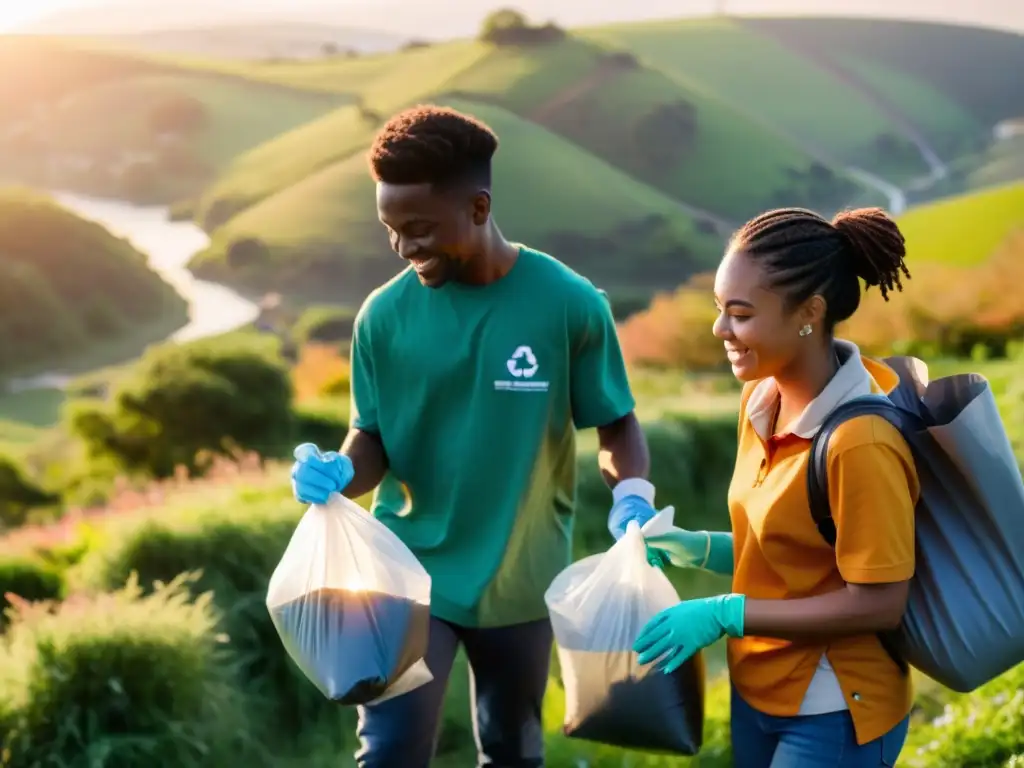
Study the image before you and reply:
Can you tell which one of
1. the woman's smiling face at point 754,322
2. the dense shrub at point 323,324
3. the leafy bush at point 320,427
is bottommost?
the dense shrub at point 323,324

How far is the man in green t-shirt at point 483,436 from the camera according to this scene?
8.21 ft

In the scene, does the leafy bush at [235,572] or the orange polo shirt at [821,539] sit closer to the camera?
the orange polo shirt at [821,539]

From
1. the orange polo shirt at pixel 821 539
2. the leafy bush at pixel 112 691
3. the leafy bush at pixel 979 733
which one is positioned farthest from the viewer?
the leafy bush at pixel 979 733

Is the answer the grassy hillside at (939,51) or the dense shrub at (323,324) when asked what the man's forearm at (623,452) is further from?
the grassy hillside at (939,51)

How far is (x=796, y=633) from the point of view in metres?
1.89

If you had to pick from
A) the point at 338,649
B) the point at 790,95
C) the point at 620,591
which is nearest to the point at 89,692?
the point at 338,649

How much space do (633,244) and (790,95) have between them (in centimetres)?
553

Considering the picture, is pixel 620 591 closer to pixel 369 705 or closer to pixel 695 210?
pixel 369 705

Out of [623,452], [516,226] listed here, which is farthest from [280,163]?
[623,452]

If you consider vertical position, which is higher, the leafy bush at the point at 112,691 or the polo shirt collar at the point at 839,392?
the polo shirt collar at the point at 839,392

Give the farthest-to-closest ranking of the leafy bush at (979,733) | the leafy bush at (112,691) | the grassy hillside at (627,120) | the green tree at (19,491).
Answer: the grassy hillside at (627,120) → the green tree at (19,491) → the leafy bush at (979,733) → the leafy bush at (112,691)

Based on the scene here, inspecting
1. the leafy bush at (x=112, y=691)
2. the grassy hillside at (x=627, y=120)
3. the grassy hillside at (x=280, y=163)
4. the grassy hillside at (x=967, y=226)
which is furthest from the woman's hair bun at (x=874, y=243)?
the grassy hillside at (x=627, y=120)

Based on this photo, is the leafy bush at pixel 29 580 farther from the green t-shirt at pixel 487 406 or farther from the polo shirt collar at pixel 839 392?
the polo shirt collar at pixel 839 392

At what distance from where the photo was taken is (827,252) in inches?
75.5
